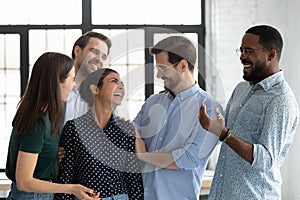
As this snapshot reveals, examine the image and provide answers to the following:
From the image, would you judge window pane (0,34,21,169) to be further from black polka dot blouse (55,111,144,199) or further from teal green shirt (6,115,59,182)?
black polka dot blouse (55,111,144,199)

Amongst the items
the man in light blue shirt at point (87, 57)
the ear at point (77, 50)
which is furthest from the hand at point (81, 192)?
the ear at point (77, 50)

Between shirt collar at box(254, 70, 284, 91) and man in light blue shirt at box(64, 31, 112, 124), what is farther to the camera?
man in light blue shirt at box(64, 31, 112, 124)

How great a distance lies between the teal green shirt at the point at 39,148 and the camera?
10.2ft

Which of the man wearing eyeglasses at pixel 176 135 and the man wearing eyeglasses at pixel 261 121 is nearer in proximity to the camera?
the man wearing eyeglasses at pixel 261 121

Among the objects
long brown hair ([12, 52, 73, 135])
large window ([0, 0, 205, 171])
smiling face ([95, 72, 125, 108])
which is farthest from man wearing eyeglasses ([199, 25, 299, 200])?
large window ([0, 0, 205, 171])

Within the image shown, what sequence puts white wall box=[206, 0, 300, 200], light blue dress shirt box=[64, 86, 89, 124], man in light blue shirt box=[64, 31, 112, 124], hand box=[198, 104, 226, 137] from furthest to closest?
1. white wall box=[206, 0, 300, 200]
2. man in light blue shirt box=[64, 31, 112, 124]
3. light blue dress shirt box=[64, 86, 89, 124]
4. hand box=[198, 104, 226, 137]

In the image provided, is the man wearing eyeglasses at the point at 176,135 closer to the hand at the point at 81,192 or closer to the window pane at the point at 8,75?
the hand at the point at 81,192

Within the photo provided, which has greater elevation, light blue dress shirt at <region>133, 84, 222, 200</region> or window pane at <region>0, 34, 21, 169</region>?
window pane at <region>0, 34, 21, 169</region>

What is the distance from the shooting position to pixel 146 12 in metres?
6.62

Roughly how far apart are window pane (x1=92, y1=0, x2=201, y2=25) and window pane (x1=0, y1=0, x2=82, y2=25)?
8.1 inches

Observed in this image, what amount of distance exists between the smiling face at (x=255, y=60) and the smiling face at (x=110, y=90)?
64 cm

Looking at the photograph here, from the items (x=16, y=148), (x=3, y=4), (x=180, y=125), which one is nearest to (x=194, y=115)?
(x=180, y=125)

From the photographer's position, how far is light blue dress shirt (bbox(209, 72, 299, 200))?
3166 millimetres

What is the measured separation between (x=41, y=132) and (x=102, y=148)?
316 millimetres
